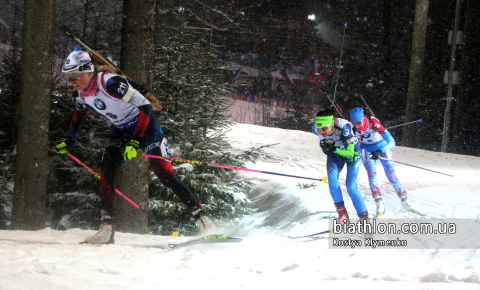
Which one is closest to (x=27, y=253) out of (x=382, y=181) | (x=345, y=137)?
(x=345, y=137)

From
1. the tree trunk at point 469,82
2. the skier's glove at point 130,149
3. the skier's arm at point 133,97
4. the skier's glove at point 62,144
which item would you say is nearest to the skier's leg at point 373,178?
the skier's arm at point 133,97

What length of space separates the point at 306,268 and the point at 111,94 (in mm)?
2700

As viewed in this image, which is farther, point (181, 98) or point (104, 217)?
point (181, 98)

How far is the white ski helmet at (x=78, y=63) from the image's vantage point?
14.2 ft

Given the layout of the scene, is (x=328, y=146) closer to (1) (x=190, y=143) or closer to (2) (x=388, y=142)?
(2) (x=388, y=142)

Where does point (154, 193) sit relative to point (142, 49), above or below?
below

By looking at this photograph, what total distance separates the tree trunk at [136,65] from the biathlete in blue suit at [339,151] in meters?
2.66

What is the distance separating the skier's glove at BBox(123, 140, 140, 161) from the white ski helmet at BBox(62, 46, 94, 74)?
0.89 metres

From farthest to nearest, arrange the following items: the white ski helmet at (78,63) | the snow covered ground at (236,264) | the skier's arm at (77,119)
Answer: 1. the skier's arm at (77,119)
2. the white ski helmet at (78,63)
3. the snow covered ground at (236,264)

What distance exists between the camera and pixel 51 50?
19.0ft

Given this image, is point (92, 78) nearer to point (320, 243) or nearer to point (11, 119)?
point (320, 243)

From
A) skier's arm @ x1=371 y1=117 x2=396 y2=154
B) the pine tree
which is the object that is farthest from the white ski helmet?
skier's arm @ x1=371 y1=117 x2=396 y2=154

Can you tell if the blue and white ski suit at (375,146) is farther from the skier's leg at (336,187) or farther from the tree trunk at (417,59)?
the tree trunk at (417,59)

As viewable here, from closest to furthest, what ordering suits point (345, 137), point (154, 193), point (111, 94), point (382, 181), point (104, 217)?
point (111, 94) < point (104, 217) < point (345, 137) < point (154, 193) < point (382, 181)
